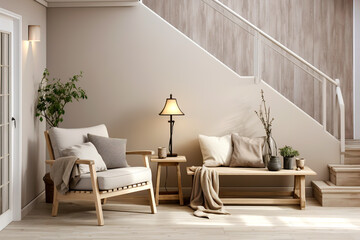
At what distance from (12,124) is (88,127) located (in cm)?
116

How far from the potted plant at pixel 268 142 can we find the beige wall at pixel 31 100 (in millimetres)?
2562

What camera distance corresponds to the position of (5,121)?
5.25 m

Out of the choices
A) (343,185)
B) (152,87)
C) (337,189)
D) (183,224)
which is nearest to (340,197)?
(337,189)

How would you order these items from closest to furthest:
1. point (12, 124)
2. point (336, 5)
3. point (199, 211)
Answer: point (12, 124) < point (199, 211) < point (336, 5)

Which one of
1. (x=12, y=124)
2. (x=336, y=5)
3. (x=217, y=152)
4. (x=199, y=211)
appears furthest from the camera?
(x=336, y=5)

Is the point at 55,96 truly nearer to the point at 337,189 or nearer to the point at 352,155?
the point at 337,189

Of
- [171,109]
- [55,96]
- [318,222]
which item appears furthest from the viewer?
[55,96]

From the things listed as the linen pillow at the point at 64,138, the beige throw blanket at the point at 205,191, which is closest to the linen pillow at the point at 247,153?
the beige throw blanket at the point at 205,191

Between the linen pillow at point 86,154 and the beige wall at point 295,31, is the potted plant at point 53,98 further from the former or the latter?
the beige wall at point 295,31

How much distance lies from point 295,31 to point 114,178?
3.87 metres

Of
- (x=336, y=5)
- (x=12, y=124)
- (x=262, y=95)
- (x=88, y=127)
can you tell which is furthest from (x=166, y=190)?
(x=336, y=5)

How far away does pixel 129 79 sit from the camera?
21.7 feet

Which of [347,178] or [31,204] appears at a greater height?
[347,178]

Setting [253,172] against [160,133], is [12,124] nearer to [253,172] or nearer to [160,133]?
[160,133]
